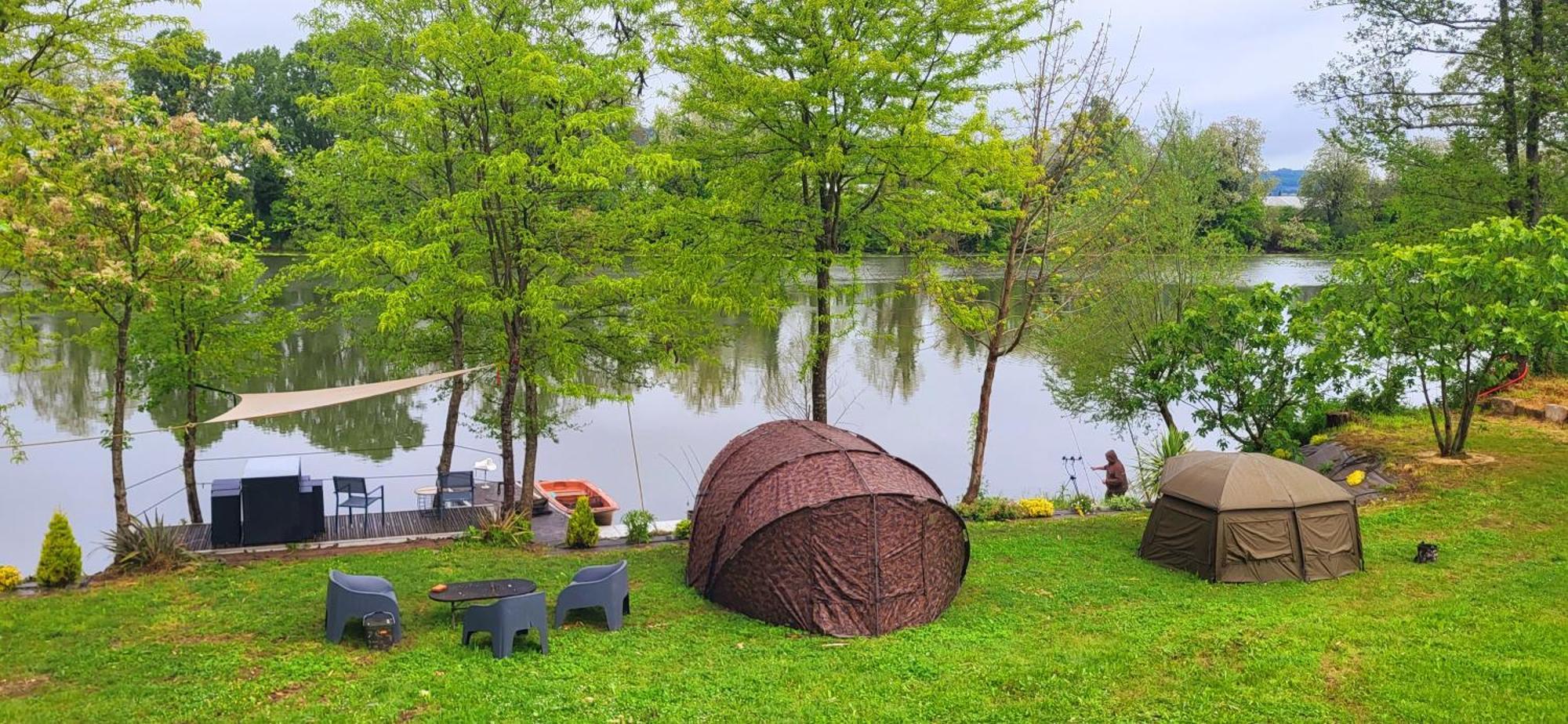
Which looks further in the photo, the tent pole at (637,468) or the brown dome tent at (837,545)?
the tent pole at (637,468)

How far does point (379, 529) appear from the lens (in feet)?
52.3

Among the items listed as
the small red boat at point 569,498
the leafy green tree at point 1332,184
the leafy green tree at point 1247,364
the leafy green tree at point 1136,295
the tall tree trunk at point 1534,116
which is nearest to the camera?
the small red boat at point 569,498

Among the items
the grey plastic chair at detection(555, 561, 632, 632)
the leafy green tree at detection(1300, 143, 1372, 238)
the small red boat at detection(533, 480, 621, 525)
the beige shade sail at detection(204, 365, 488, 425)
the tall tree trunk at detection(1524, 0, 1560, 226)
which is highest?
the leafy green tree at detection(1300, 143, 1372, 238)

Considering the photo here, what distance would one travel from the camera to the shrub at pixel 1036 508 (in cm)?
1662

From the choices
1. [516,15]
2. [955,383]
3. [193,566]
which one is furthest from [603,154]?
[955,383]

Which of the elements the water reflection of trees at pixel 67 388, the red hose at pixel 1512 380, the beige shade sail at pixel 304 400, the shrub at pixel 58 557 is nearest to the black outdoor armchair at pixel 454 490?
the beige shade sail at pixel 304 400

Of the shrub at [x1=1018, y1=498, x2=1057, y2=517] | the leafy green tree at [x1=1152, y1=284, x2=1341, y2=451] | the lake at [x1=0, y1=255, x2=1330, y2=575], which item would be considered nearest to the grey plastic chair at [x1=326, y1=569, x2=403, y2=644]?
the lake at [x1=0, y1=255, x2=1330, y2=575]

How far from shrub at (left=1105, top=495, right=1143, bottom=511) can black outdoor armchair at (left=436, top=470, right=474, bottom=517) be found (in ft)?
37.9

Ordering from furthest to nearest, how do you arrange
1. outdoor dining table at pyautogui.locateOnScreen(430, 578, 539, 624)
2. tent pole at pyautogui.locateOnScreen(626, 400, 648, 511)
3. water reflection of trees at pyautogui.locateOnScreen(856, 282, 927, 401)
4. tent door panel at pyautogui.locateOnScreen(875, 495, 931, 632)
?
water reflection of trees at pyautogui.locateOnScreen(856, 282, 927, 401), tent pole at pyautogui.locateOnScreen(626, 400, 648, 511), tent door panel at pyautogui.locateOnScreen(875, 495, 931, 632), outdoor dining table at pyautogui.locateOnScreen(430, 578, 539, 624)

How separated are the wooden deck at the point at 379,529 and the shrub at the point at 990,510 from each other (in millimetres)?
8198

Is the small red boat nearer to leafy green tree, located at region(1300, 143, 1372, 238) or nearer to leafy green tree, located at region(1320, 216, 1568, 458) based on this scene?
leafy green tree, located at region(1320, 216, 1568, 458)

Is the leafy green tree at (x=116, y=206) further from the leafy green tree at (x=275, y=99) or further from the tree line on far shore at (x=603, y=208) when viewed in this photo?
the leafy green tree at (x=275, y=99)

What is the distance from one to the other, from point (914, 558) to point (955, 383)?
21.9m

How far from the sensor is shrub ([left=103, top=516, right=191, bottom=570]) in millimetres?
12430
